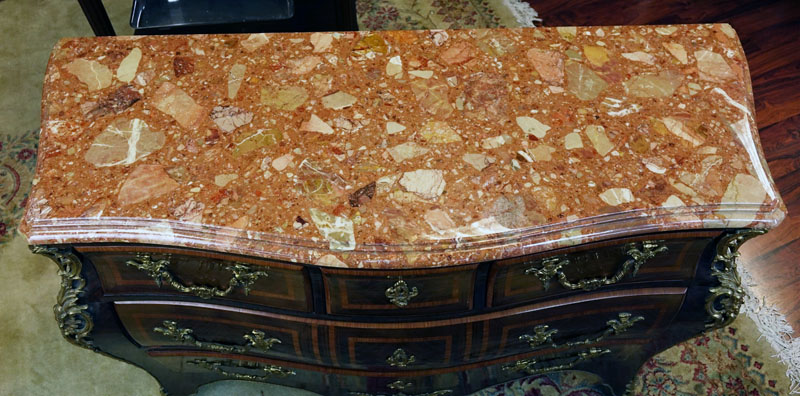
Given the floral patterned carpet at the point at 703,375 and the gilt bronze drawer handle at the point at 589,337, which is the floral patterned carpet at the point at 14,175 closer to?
the floral patterned carpet at the point at 703,375

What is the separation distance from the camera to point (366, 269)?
3.49 feet

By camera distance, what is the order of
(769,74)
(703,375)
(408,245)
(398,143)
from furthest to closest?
(769,74)
(703,375)
(398,143)
(408,245)

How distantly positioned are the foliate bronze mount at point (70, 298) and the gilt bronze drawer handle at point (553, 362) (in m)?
0.83

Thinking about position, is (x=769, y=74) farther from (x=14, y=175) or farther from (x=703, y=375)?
(x=14, y=175)

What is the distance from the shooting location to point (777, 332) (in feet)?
5.78

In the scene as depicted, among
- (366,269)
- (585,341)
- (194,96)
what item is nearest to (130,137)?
(194,96)

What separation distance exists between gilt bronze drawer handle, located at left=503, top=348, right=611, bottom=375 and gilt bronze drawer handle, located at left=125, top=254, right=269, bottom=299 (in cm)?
60

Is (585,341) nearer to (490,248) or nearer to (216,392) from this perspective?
(490,248)

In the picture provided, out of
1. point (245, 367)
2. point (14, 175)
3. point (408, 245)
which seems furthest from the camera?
point (14, 175)

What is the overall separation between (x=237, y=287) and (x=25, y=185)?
117 cm

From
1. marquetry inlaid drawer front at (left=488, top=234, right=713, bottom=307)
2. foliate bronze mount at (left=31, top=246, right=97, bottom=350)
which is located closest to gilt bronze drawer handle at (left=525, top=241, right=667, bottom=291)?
marquetry inlaid drawer front at (left=488, top=234, right=713, bottom=307)

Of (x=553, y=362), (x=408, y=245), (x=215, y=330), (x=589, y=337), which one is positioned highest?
(x=408, y=245)

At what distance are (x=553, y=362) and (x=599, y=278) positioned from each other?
1.11 ft

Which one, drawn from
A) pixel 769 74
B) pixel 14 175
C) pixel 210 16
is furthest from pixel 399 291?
pixel 769 74
